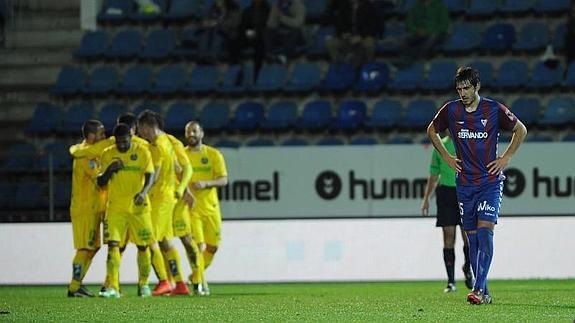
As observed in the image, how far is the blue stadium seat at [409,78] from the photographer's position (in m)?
21.9

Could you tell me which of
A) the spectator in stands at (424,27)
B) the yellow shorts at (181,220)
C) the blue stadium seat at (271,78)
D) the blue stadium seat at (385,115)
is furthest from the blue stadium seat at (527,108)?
the yellow shorts at (181,220)

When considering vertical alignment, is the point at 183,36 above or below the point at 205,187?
above

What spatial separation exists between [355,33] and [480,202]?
1167 centimetres

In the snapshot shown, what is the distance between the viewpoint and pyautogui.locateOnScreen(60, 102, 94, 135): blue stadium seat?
881 inches

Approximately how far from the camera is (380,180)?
19.4 m

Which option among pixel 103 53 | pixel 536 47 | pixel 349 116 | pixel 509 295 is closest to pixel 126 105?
pixel 103 53

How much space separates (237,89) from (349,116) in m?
2.24

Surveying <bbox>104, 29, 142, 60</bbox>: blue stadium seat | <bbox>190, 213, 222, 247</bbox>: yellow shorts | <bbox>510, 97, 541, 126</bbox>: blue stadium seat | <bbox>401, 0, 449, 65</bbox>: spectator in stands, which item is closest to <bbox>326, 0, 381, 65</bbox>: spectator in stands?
<bbox>401, 0, 449, 65</bbox>: spectator in stands

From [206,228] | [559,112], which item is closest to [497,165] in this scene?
[206,228]

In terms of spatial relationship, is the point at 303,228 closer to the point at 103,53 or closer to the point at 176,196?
the point at 176,196

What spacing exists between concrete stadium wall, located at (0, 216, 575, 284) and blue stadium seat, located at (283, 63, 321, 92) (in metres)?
4.33

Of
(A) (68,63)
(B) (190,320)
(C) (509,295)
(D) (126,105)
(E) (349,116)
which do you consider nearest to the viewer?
(B) (190,320)

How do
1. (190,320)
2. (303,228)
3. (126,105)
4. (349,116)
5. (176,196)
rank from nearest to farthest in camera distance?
(190,320) < (176,196) < (303,228) < (349,116) < (126,105)

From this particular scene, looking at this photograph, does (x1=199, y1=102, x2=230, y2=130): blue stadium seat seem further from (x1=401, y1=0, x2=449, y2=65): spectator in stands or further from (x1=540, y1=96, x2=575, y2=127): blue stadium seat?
(x1=540, y1=96, x2=575, y2=127): blue stadium seat
